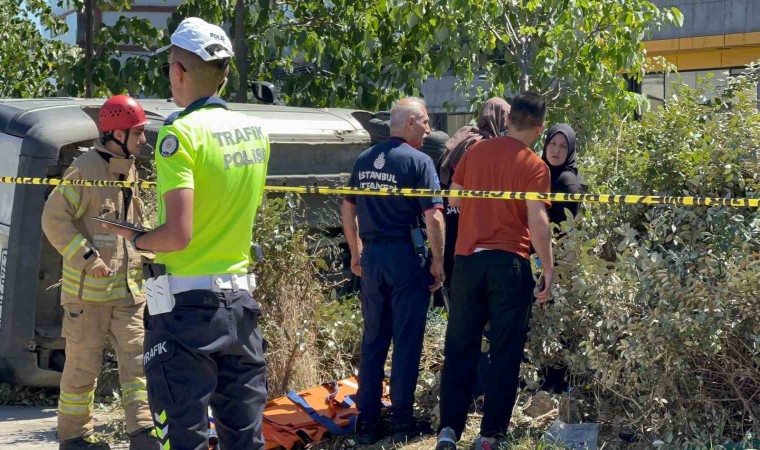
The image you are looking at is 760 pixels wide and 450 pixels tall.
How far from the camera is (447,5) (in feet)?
28.1

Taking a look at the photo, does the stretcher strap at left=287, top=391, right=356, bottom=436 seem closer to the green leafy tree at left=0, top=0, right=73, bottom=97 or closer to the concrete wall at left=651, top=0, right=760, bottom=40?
the green leafy tree at left=0, top=0, right=73, bottom=97

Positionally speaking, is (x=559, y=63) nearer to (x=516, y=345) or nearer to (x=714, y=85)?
(x=714, y=85)

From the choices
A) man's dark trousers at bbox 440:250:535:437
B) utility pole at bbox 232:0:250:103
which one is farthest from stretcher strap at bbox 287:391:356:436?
utility pole at bbox 232:0:250:103

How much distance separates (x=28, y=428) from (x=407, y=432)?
2.39 m

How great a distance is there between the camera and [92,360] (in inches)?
213

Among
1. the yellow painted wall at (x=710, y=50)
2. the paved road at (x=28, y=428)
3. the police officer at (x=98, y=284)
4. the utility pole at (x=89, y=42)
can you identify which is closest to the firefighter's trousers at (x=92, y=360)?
the police officer at (x=98, y=284)

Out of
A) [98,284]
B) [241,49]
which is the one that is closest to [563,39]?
[241,49]

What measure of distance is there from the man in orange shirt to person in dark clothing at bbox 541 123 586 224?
571 millimetres

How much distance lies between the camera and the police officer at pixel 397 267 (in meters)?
5.71

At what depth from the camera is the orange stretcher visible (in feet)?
18.5

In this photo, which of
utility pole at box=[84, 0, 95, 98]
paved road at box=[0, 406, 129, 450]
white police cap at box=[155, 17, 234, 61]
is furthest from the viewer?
utility pole at box=[84, 0, 95, 98]

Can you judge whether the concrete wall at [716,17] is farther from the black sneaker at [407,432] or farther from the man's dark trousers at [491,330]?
the man's dark trousers at [491,330]

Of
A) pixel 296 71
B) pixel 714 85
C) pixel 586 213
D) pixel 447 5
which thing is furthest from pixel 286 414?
pixel 296 71

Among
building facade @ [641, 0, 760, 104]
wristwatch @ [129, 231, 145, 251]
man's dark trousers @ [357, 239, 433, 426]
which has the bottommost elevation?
man's dark trousers @ [357, 239, 433, 426]
